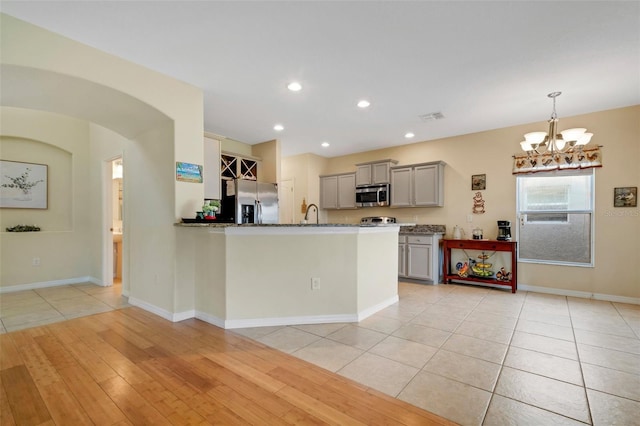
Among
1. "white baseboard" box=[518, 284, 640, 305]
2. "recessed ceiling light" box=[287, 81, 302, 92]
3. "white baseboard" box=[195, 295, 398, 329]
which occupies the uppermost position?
"recessed ceiling light" box=[287, 81, 302, 92]

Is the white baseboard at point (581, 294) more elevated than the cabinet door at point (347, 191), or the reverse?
the cabinet door at point (347, 191)

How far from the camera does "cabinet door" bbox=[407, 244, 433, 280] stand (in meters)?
5.06

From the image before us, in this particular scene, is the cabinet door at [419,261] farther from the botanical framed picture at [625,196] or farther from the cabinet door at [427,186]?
the botanical framed picture at [625,196]

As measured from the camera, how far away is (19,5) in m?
2.12

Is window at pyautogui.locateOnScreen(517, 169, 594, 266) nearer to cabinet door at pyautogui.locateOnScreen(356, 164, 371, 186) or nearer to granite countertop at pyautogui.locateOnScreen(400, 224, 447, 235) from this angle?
granite countertop at pyautogui.locateOnScreen(400, 224, 447, 235)

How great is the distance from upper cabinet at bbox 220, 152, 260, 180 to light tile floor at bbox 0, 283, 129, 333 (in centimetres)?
258

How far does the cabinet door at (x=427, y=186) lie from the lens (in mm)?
5336

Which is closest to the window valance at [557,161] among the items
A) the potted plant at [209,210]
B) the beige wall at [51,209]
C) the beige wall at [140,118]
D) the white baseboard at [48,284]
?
the potted plant at [209,210]

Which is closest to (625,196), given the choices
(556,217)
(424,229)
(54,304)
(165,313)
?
(556,217)

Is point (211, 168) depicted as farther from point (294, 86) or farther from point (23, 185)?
point (23, 185)

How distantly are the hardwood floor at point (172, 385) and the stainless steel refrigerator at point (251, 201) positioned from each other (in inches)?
96.9

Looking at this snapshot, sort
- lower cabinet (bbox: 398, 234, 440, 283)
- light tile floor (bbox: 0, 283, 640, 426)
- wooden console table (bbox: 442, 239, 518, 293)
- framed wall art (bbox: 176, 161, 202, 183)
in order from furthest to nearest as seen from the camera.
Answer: lower cabinet (bbox: 398, 234, 440, 283), wooden console table (bbox: 442, 239, 518, 293), framed wall art (bbox: 176, 161, 202, 183), light tile floor (bbox: 0, 283, 640, 426)

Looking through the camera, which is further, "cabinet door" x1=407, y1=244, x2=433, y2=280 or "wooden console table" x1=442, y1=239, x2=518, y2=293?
"cabinet door" x1=407, y1=244, x2=433, y2=280

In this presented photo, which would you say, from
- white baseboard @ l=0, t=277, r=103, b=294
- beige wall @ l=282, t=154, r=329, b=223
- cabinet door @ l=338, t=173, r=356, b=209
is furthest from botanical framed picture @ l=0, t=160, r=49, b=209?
cabinet door @ l=338, t=173, r=356, b=209
